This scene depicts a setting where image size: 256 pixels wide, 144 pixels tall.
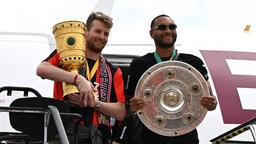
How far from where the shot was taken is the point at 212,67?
5.25 meters

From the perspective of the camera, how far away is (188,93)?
11.3 feet

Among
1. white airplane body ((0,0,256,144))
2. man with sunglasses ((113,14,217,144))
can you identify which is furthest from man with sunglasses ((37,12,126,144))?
white airplane body ((0,0,256,144))

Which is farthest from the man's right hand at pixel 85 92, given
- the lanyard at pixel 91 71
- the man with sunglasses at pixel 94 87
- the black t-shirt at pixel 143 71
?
the black t-shirt at pixel 143 71

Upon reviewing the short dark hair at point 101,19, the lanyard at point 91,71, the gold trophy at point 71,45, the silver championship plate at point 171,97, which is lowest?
the silver championship plate at point 171,97

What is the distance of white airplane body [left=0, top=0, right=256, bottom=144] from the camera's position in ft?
16.5

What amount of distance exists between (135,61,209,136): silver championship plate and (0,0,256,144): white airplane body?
153cm

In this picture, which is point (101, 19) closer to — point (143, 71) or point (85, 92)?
point (143, 71)

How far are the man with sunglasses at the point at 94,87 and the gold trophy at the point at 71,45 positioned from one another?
0.06 meters

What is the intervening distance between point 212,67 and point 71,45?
2291 millimetres

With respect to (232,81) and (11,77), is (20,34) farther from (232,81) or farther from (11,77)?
(232,81)

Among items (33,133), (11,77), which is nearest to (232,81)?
(11,77)

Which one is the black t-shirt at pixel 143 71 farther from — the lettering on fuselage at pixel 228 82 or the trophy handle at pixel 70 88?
the lettering on fuselage at pixel 228 82

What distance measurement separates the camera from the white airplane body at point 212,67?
5016mm

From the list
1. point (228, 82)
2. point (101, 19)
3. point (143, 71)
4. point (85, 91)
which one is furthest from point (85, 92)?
point (228, 82)
